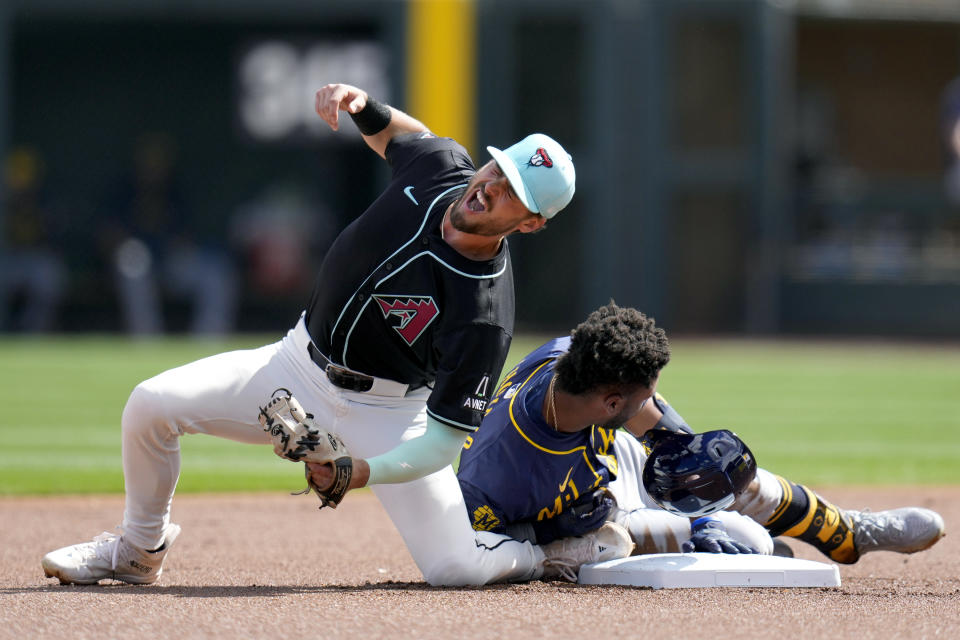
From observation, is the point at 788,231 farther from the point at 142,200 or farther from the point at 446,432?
the point at 446,432

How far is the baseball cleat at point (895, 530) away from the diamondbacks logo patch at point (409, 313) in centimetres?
190

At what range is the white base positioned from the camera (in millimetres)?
4520

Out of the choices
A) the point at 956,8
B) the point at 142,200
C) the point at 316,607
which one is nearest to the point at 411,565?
the point at 316,607

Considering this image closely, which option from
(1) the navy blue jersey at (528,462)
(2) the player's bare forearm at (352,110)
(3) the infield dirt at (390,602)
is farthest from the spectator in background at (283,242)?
(1) the navy blue jersey at (528,462)

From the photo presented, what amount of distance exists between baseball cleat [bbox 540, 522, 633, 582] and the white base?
60mm

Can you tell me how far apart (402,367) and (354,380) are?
167 millimetres

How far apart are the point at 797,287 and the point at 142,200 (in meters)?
9.10

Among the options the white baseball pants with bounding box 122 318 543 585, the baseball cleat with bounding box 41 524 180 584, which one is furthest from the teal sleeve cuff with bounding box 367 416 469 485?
the baseball cleat with bounding box 41 524 180 584

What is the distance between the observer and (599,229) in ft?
60.9

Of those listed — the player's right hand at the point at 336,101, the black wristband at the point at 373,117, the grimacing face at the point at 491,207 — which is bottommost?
the grimacing face at the point at 491,207

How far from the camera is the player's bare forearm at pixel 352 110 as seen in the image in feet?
14.8

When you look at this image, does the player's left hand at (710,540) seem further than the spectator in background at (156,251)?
No

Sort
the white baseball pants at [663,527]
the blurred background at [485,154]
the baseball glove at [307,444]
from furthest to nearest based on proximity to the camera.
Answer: the blurred background at [485,154] < the white baseball pants at [663,527] < the baseball glove at [307,444]

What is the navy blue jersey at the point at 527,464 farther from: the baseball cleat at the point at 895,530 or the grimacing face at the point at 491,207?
the baseball cleat at the point at 895,530
